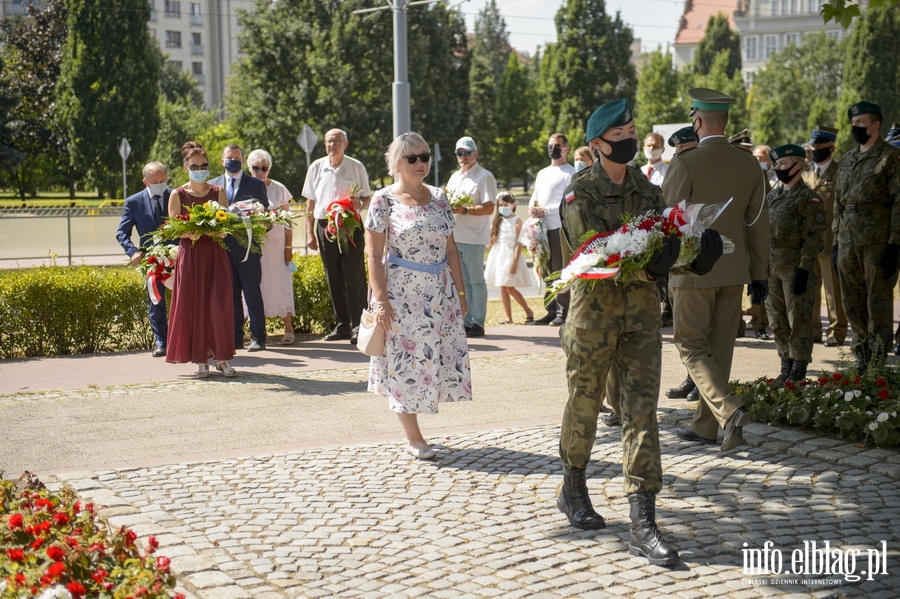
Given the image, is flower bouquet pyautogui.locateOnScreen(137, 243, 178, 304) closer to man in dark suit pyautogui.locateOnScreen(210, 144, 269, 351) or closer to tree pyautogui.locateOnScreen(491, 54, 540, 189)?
man in dark suit pyautogui.locateOnScreen(210, 144, 269, 351)

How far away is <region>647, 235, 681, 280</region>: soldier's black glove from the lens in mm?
4949

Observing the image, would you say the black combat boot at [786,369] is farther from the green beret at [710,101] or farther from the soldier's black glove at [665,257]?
the soldier's black glove at [665,257]

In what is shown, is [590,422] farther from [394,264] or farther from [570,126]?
[570,126]

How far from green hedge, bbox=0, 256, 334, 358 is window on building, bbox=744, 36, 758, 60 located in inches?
5067

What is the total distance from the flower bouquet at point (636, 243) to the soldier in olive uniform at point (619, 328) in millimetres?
85

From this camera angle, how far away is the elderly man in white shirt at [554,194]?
12.5m

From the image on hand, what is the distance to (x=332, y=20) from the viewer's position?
5431cm

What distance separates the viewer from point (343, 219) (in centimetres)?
1166

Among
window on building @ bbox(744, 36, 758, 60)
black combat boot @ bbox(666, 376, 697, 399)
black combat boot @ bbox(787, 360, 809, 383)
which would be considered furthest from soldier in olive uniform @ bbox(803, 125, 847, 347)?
window on building @ bbox(744, 36, 758, 60)

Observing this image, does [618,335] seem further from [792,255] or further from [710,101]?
[792,255]

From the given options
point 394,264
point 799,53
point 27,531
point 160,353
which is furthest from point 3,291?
point 799,53

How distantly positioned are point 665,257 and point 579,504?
4.65ft

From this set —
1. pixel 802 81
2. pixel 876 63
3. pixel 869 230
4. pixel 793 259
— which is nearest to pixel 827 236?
pixel 869 230

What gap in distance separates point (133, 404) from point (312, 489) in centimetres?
321
